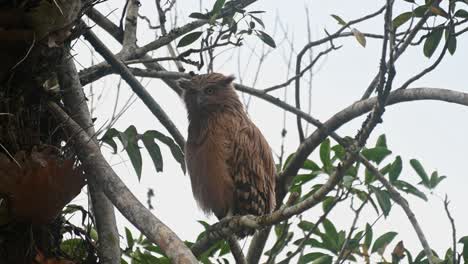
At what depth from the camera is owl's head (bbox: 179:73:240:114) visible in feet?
17.2

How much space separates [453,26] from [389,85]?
1.29 metres

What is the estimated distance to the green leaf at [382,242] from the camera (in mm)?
4195

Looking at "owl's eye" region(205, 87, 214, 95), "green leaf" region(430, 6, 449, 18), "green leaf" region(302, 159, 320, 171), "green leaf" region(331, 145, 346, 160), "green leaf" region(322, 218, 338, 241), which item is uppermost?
"owl's eye" region(205, 87, 214, 95)

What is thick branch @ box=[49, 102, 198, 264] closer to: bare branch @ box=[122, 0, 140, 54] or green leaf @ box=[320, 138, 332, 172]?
bare branch @ box=[122, 0, 140, 54]

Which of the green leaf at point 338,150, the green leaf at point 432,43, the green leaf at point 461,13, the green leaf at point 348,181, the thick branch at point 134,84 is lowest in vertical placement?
the green leaf at point 348,181

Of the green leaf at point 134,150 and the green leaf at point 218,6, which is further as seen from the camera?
the green leaf at point 218,6

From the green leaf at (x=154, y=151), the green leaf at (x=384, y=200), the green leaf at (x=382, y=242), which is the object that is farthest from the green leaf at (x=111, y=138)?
the green leaf at (x=382, y=242)

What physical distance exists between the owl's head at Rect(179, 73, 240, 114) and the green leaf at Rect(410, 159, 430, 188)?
1.68 metres

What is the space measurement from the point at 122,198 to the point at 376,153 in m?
1.78

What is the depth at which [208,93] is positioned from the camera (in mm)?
5316

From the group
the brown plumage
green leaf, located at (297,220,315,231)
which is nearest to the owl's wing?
the brown plumage

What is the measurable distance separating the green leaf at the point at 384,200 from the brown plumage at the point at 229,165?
107 centimetres

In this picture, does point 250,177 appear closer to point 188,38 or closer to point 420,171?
point 188,38

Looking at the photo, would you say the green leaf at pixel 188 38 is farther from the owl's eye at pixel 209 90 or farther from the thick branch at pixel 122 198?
the thick branch at pixel 122 198
